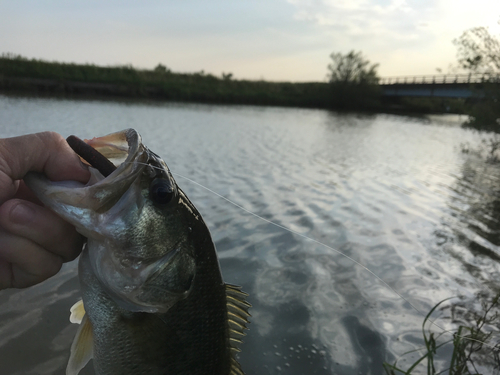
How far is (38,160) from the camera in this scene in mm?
1485

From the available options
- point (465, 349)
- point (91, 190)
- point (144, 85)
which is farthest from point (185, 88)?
point (91, 190)

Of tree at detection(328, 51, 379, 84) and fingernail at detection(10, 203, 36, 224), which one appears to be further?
tree at detection(328, 51, 379, 84)

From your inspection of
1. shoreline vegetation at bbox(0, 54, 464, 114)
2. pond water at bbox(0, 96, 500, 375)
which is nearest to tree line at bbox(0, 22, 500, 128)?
shoreline vegetation at bbox(0, 54, 464, 114)

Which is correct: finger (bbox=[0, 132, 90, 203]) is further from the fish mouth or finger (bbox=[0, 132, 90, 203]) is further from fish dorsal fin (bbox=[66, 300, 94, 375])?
fish dorsal fin (bbox=[66, 300, 94, 375])

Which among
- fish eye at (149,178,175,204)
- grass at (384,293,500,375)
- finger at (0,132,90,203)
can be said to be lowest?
grass at (384,293,500,375)

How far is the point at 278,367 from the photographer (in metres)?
3.64

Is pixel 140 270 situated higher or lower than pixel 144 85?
lower

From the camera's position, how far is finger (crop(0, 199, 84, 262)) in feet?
4.62

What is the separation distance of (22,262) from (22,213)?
25cm

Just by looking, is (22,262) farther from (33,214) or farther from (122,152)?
(122,152)

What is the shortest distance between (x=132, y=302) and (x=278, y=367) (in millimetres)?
2691

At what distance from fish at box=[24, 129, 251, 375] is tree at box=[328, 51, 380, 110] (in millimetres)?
61070

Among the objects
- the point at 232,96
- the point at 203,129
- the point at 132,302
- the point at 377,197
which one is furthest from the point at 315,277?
the point at 232,96

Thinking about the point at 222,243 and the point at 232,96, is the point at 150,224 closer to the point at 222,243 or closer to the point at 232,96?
the point at 222,243
